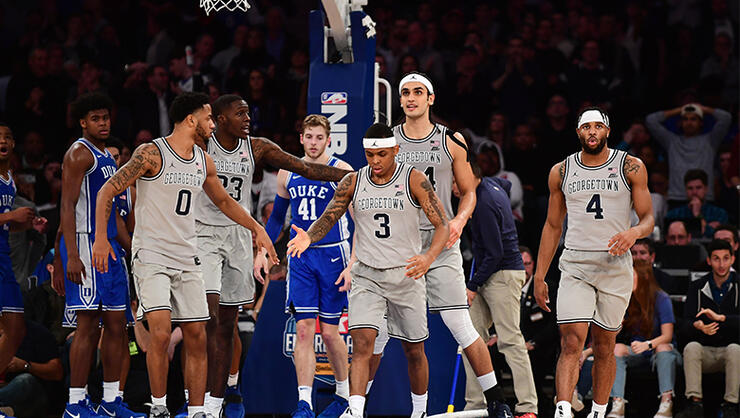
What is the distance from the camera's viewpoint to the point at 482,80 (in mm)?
13594

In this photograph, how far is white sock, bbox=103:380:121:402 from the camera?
8.34 m

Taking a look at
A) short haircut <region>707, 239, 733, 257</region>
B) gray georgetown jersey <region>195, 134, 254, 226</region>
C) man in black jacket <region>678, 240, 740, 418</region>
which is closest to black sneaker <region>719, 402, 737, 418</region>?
man in black jacket <region>678, 240, 740, 418</region>

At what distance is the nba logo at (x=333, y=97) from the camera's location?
9.49 m

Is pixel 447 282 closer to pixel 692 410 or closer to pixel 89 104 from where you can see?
pixel 692 410

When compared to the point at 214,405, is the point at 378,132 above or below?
above

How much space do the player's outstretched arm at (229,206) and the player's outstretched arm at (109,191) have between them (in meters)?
0.48

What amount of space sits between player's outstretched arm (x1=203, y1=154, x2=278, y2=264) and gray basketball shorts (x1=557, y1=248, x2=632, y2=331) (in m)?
2.29

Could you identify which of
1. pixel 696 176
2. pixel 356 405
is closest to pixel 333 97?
pixel 356 405

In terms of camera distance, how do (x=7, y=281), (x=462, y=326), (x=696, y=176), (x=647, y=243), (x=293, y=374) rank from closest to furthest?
1. (x=462, y=326)
2. (x=7, y=281)
3. (x=293, y=374)
4. (x=647, y=243)
5. (x=696, y=176)

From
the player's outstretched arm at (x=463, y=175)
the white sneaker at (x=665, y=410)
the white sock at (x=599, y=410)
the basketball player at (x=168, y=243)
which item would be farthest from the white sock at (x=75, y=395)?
the white sneaker at (x=665, y=410)

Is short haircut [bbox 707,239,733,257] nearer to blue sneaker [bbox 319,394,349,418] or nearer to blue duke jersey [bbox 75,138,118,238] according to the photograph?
blue sneaker [bbox 319,394,349,418]

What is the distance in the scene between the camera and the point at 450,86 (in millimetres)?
13766

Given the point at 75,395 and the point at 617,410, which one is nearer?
the point at 75,395

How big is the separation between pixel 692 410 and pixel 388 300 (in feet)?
11.4
